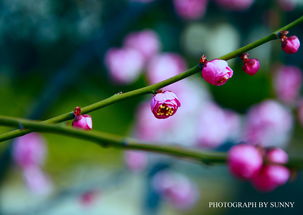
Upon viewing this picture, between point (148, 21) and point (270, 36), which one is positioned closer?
point (270, 36)

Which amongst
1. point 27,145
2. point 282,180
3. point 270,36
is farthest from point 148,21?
point 270,36

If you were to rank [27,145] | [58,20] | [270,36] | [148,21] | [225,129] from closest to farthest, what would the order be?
[270,36] < [27,145] < [225,129] < [58,20] < [148,21]

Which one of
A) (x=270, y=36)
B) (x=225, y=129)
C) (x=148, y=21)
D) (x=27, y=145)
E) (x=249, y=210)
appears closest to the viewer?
(x=270, y=36)

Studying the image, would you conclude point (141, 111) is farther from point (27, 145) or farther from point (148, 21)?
point (148, 21)

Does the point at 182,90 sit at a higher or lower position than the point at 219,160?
higher

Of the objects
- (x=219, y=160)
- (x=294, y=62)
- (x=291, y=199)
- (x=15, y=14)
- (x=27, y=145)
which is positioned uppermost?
(x=294, y=62)
